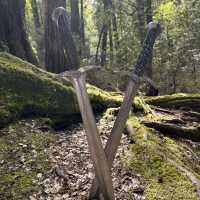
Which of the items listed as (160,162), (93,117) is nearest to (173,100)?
(160,162)

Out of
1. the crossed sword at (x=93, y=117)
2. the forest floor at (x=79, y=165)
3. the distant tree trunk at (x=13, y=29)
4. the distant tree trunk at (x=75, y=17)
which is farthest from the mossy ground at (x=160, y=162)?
the distant tree trunk at (x=75, y=17)

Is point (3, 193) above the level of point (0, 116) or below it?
below

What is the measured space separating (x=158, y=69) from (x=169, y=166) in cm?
1203

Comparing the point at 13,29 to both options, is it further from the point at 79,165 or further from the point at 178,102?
the point at 79,165

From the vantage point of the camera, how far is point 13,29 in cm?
769

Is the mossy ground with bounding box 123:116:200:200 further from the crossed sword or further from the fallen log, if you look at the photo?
the crossed sword

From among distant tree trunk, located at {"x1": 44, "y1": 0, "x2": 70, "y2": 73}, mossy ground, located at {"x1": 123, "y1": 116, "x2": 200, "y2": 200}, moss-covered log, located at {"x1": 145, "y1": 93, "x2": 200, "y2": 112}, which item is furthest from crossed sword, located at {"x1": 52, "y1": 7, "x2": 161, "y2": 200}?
distant tree trunk, located at {"x1": 44, "y1": 0, "x2": 70, "y2": 73}

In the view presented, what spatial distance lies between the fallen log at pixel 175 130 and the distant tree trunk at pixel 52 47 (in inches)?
147

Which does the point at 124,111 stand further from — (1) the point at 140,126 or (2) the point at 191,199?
(1) the point at 140,126

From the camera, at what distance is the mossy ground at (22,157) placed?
377 centimetres

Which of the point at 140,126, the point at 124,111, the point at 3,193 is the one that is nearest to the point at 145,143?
the point at 140,126

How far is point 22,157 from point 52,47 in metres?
5.02

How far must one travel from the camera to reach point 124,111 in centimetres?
331

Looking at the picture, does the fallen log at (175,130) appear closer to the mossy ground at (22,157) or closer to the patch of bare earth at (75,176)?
the patch of bare earth at (75,176)
